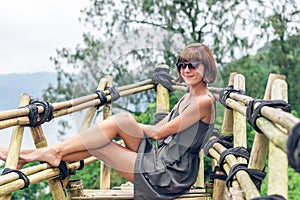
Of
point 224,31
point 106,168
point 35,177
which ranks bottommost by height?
point 106,168

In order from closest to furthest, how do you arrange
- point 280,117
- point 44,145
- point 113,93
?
1. point 280,117
2. point 44,145
3. point 113,93

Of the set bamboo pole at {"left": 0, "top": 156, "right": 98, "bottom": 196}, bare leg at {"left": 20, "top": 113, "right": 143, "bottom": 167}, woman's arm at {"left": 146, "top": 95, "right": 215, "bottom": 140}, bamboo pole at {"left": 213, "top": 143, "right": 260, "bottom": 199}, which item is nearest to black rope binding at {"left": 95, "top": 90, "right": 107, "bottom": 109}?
bamboo pole at {"left": 0, "top": 156, "right": 98, "bottom": 196}

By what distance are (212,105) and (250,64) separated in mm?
5754

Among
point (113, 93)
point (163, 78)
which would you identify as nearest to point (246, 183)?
point (113, 93)

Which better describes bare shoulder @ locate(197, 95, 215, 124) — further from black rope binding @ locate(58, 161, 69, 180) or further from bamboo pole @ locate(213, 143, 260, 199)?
black rope binding @ locate(58, 161, 69, 180)

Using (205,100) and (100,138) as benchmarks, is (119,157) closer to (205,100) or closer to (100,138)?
(100,138)

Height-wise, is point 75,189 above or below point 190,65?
below

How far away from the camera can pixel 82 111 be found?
9.49 ft

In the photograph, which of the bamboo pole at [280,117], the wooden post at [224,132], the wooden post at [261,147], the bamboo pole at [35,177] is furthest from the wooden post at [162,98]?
the bamboo pole at [280,117]

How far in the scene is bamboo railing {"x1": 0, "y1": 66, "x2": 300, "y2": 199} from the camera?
5.00 ft

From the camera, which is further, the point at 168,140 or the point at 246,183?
the point at 168,140

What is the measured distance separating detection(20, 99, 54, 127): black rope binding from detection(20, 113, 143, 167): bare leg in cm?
14

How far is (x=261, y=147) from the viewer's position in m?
1.94

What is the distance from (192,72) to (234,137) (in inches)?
13.6
